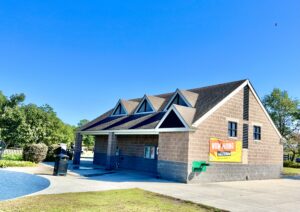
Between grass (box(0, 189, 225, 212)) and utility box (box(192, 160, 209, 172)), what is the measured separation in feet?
22.7

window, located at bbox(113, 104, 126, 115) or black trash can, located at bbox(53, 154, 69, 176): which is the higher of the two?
window, located at bbox(113, 104, 126, 115)

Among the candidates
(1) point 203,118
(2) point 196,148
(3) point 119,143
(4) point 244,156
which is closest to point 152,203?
(2) point 196,148

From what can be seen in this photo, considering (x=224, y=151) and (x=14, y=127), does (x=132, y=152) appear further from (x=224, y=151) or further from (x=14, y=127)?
(x=14, y=127)

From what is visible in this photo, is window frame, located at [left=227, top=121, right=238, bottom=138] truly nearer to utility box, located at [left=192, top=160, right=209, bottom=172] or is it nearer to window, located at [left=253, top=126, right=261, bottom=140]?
window, located at [left=253, top=126, right=261, bottom=140]

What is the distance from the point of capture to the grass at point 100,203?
29.9 ft

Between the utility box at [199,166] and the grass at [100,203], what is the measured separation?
272 inches

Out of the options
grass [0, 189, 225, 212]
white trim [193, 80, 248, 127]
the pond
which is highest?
white trim [193, 80, 248, 127]

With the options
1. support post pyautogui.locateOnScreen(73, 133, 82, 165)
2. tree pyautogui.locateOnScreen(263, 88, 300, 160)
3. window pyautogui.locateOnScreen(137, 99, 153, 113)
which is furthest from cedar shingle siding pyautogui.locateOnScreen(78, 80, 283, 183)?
tree pyautogui.locateOnScreen(263, 88, 300, 160)

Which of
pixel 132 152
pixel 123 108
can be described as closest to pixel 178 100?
pixel 132 152

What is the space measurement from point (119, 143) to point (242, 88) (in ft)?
45.0

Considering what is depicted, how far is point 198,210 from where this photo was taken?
32.9 feet

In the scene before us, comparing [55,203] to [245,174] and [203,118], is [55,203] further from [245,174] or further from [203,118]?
[245,174]

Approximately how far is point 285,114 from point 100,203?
49.2 meters

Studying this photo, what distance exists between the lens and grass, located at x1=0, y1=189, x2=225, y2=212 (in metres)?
9.12
